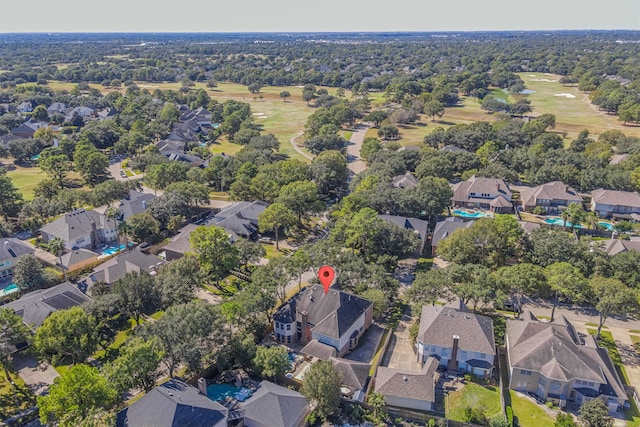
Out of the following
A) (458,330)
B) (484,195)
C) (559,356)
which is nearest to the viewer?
(559,356)

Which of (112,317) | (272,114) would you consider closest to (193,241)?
(112,317)

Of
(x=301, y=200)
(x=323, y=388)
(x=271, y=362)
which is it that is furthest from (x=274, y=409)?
(x=301, y=200)

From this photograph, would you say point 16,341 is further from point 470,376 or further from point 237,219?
point 470,376

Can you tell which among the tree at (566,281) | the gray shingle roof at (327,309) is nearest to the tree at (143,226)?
the gray shingle roof at (327,309)

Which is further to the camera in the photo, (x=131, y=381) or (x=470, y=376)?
(x=470, y=376)

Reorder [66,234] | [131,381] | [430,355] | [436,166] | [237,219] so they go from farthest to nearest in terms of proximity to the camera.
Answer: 1. [436,166]
2. [237,219]
3. [66,234]
4. [430,355]
5. [131,381]

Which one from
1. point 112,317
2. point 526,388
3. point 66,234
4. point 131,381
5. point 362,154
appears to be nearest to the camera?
point 131,381

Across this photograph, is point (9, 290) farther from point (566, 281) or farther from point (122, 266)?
point (566, 281)
